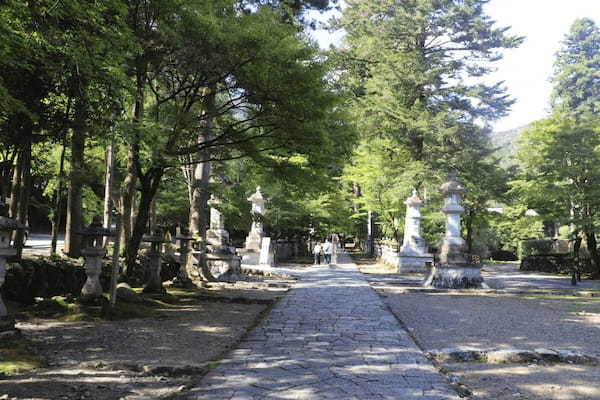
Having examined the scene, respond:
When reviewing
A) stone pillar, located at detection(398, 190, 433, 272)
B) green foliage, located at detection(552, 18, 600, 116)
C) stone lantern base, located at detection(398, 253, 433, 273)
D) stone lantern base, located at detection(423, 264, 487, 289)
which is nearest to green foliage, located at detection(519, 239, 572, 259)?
green foliage, located at detection(552, 18, 600, 116)

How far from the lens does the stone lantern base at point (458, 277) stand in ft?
48.4

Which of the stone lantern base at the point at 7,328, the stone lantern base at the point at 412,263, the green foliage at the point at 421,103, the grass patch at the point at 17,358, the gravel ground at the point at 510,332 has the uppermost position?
the green foliage at the point at 421,103

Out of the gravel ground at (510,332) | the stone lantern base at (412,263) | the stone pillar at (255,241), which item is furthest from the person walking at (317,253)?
the gravel ground at (510,332)

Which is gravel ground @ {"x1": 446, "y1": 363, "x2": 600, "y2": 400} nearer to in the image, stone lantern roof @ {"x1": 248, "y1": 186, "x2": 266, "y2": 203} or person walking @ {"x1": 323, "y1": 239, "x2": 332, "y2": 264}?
stone lantern roof @ {"x1": 248, "y1": 186, "x2": 266, "y2": 203}

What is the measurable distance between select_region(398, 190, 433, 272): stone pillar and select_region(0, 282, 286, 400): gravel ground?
1411cm

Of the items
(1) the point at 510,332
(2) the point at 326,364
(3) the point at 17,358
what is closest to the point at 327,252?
(1) the point at 510,332

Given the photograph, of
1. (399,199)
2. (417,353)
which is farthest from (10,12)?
(399,199)

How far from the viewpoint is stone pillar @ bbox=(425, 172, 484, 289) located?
14805mm

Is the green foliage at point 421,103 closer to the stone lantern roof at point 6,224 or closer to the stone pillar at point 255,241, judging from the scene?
the stone pillar at point 255,241

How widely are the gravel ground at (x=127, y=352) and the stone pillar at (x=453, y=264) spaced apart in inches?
300

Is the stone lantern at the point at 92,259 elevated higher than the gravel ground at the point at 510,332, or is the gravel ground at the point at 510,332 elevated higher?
the stone lantern at the point at 92,259

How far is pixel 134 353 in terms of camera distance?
5598mm

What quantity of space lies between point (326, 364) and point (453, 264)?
35.2ft

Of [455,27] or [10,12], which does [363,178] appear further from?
[10,12]
